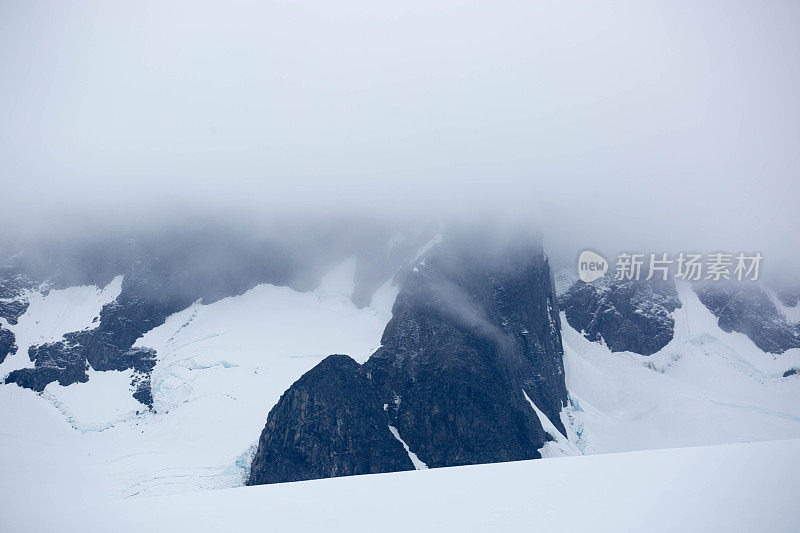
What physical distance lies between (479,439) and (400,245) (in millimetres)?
60901

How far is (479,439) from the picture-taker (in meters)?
84.6

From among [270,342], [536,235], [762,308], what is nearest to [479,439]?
[270,342]

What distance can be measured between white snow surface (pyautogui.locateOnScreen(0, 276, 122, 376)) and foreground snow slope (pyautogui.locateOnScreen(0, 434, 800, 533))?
111938mm

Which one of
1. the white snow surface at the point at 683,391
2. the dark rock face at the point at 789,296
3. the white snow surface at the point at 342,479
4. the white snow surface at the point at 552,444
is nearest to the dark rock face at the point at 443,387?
the white snow surface at the point at 552,444

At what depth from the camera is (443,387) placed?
87.9m

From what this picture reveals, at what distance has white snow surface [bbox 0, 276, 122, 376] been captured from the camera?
4188 inches

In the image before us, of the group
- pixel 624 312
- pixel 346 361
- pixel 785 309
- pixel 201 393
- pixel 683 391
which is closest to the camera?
pixel 346 361

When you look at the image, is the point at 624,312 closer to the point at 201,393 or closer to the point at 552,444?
the point at 552,444

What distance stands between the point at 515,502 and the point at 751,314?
7582 inches

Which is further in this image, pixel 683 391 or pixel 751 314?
pixel 751 314

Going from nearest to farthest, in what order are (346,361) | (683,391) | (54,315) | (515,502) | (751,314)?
(515,502) → (346,361) → (54,315) → (683,391) → (751,314)

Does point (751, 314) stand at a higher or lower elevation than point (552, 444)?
lower

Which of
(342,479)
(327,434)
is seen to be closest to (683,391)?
(327,434)

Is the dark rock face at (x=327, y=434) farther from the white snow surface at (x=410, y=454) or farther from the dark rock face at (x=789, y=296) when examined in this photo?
the dark rock face at (x=789, y=296)
